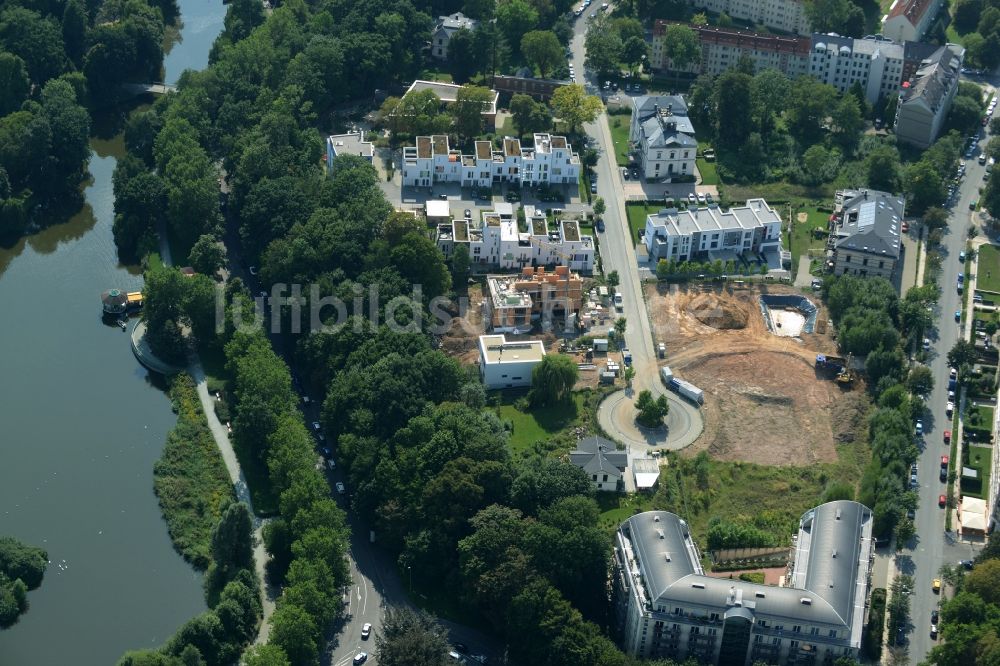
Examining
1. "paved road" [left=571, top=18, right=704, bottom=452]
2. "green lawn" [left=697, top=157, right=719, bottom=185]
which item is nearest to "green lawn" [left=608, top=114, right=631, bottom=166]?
"paved road" [left=571, top=18, right=704, bottom=452]

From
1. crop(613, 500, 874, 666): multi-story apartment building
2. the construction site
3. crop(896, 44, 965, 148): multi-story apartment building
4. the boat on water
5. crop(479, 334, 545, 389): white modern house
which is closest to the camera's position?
crop(613, 500, 874, 666): multi-story apartment building

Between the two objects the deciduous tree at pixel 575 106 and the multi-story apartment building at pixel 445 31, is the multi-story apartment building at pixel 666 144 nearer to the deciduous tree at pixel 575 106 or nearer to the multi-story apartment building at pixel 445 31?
the deciduous tree at pixel 575 106

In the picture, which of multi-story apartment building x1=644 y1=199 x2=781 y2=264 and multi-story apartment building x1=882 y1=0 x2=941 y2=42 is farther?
multi-story apartment building x1=882 y1=0 x2=941 y2=42

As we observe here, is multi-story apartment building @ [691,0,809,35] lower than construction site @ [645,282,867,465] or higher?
higher

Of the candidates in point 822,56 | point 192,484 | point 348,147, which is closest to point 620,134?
point 822,56

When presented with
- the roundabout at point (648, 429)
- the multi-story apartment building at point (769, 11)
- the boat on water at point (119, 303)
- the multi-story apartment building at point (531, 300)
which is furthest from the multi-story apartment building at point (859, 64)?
the boat on water at point (119, 303)

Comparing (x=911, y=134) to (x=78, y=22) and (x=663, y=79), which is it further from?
(x=78, y=22)

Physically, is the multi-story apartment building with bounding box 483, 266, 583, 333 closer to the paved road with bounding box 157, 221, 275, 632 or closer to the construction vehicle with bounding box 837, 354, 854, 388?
the construction vehicle with bounding box 837, 354, 854, 388
